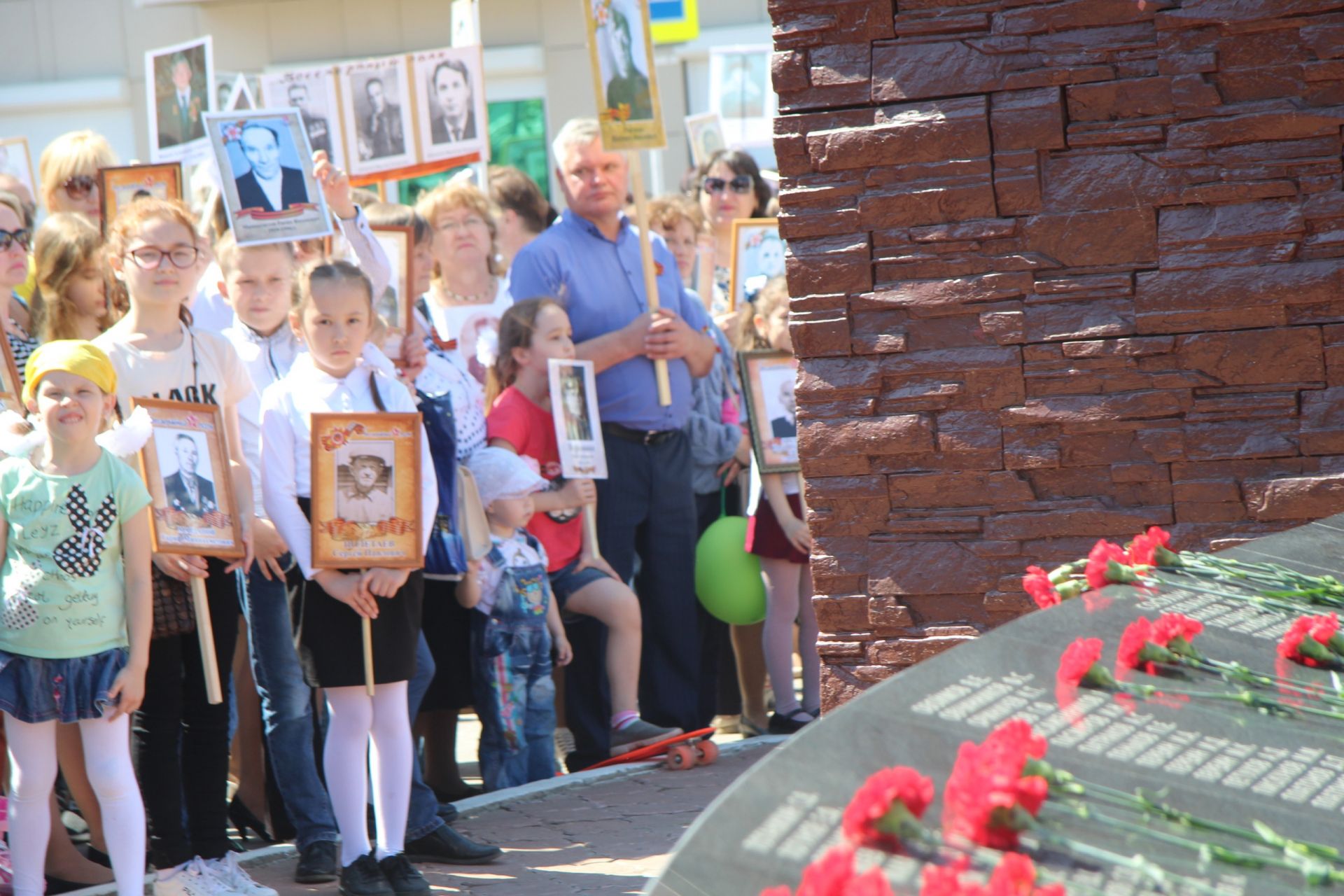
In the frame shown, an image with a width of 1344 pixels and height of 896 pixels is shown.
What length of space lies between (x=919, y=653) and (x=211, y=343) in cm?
217

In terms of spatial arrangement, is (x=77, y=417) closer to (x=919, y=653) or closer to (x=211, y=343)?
(x=211, y=343)

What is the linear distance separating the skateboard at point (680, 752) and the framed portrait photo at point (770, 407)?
1.17 meters

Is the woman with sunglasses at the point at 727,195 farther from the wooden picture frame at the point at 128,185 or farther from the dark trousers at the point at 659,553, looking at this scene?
the wooden picture frame at the point at 128,185

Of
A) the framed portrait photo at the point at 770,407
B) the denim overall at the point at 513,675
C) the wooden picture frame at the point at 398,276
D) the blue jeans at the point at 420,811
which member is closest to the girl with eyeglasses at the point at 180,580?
the blue jeans at the point at 420,811

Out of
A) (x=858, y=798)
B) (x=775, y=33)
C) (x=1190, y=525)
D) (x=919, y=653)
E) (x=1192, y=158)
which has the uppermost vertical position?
(x=775, y=33)

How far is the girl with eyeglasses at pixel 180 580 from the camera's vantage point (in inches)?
159

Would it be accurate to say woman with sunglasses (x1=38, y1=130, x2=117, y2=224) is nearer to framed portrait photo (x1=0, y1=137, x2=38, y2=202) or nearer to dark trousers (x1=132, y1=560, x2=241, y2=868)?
framed portrait photo (x1=0, y1=137, x2=38, y2=202)

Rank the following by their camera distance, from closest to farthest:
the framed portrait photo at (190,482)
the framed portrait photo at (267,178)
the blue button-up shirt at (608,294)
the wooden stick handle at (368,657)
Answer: the framed portrait photo at (190,482) < the wooden stick handle at (368,657) < the framed portrait photo at (267,178) < the blue button-up shirt at (608,294)

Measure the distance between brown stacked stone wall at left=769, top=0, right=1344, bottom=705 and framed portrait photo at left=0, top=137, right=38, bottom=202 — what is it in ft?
17.8

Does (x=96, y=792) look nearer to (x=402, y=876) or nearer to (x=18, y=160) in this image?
(x=402, y=876)

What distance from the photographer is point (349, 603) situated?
13.4 feet

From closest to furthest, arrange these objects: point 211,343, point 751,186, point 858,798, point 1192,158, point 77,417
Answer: point 858,798
point 1192,158
point 77,417
point 211,343
point 751,186

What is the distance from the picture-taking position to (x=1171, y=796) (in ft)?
4.62

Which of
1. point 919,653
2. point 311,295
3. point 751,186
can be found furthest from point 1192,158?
point 751,186
